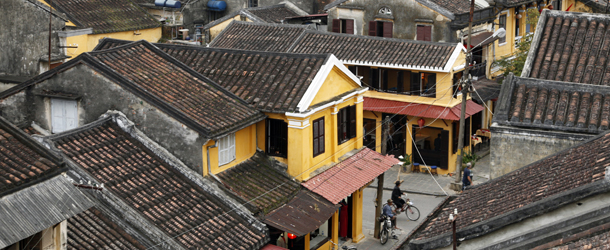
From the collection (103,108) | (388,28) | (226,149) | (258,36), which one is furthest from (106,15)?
(226,149)

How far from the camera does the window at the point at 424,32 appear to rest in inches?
1769

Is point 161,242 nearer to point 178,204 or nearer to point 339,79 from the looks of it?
point 178,204

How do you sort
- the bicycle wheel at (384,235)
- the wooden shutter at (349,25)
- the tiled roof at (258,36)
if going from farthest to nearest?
1. the wooden shutter at (349,25)
2. the tiled roof at (258,36)
3. the bicycle wheel at (384,235)

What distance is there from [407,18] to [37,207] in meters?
33.5

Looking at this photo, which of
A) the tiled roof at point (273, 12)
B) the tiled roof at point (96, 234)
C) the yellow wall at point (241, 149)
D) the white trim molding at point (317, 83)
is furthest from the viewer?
the tiled roof at point (273, 12)

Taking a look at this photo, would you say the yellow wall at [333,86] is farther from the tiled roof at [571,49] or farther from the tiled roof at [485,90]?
the tiled roof at [485,90]

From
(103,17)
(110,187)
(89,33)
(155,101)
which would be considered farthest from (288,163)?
(103,17)

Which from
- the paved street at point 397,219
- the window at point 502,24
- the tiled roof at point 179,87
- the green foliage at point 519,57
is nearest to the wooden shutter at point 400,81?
the paved street at point 397,219

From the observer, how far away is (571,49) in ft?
74.7

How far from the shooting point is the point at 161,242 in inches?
793

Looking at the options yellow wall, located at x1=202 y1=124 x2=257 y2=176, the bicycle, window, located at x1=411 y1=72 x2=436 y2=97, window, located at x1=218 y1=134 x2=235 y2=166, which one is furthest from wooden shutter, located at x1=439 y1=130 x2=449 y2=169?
window, located at x1=218 y1=134 x2=235 y2=166

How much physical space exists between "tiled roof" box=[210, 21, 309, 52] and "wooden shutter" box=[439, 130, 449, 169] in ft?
32.4

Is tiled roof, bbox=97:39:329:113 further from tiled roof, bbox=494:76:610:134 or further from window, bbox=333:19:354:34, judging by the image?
window, bbox=333:19:354:34

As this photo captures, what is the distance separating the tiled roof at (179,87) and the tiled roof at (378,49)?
605 inches
